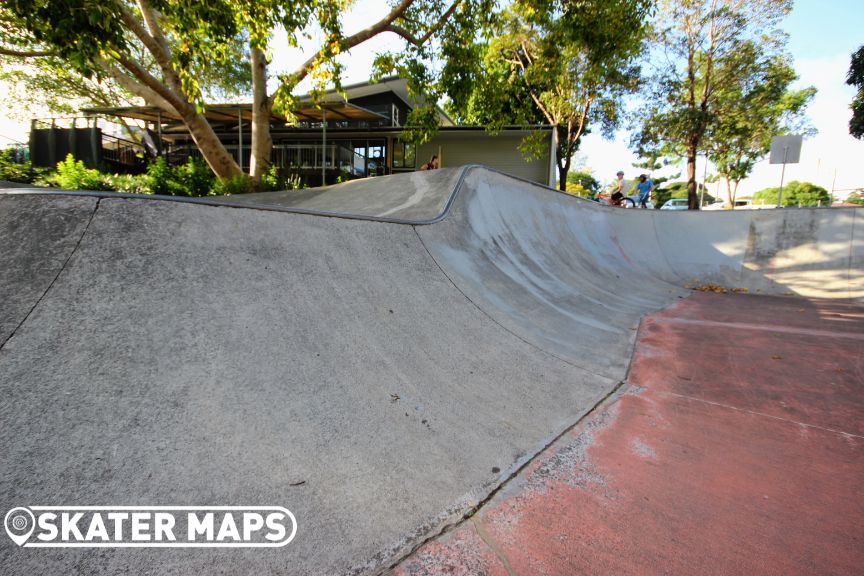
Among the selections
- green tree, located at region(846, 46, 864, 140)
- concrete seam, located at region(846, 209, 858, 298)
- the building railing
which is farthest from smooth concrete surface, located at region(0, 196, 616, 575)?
green tree, located at region(846, 46, 864, 140)

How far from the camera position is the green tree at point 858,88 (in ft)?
75.3

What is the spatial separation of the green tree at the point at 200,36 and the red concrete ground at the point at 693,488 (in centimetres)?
747

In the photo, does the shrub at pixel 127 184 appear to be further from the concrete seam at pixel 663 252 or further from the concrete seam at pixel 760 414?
the concrete seam at pixel 663 252

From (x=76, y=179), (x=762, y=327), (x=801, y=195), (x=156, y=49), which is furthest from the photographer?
(x=801, y=195)

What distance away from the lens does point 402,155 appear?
21125mm

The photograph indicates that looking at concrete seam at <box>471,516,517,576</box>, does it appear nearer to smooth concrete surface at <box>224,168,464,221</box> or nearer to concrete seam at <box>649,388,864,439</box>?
concrete seam at <box>649,388,864,439</box>

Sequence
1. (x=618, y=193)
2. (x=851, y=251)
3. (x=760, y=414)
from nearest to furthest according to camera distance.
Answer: (x=760, y=414) < (x=851, y=251) < (x=618, y=193)

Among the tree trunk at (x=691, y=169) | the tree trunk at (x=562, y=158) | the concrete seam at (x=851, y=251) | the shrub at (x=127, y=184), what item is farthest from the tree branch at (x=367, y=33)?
the tree trunk at (x=691, y=169)

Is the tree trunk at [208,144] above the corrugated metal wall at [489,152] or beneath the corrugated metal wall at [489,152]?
beneath

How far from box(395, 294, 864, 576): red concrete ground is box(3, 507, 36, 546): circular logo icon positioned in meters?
1.27

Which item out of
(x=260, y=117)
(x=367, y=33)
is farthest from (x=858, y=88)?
(x=260, y=117)

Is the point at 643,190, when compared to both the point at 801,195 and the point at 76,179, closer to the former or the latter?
the point at 76,179

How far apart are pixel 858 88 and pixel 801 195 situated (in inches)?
703

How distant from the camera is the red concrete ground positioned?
1751mm
